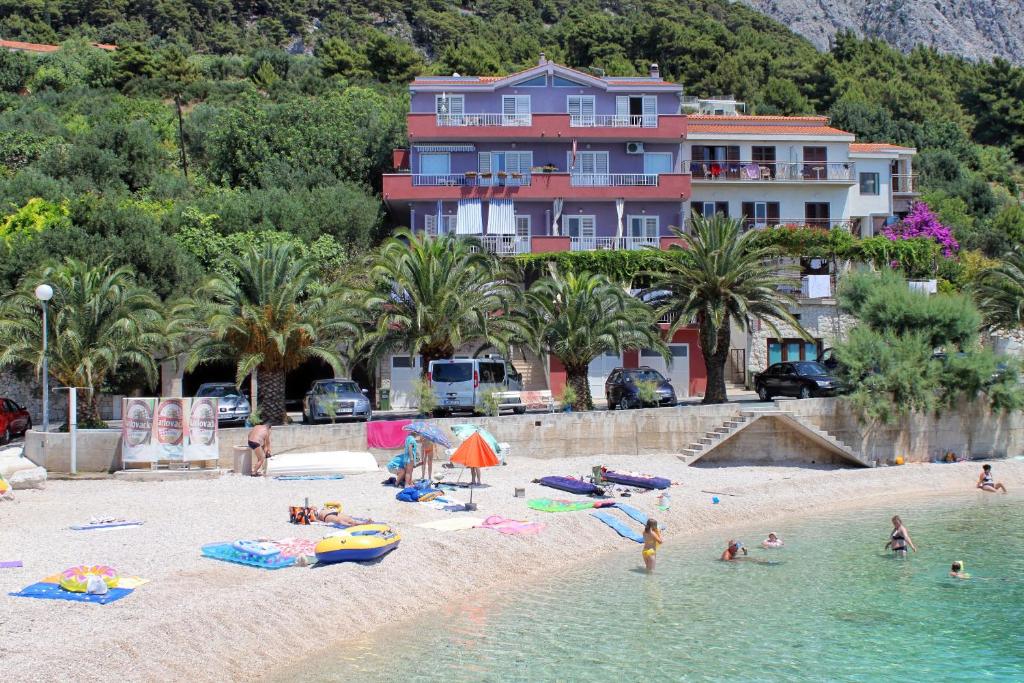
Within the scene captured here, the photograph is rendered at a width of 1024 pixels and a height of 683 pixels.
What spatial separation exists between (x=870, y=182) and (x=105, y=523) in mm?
47675

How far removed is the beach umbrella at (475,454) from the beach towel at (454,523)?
279 centimetres

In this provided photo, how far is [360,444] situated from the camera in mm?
29891

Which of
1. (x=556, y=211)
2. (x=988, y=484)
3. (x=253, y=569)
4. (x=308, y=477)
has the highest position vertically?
(x=556, y=211)

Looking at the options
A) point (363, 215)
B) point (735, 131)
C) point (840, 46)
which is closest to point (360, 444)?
point (363, 215)

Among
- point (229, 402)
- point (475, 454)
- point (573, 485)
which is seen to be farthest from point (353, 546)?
point (229, 402)

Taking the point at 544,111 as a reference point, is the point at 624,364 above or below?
below

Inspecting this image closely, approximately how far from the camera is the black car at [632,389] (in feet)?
117

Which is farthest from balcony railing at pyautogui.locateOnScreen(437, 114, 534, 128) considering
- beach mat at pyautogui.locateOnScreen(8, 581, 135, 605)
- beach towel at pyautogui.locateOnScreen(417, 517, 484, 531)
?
beach mat at pyautogui.locateOnScreen(8, 581, 135, 605)

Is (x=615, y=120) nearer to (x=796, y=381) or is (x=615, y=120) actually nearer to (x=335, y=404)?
(x=796, y=381)

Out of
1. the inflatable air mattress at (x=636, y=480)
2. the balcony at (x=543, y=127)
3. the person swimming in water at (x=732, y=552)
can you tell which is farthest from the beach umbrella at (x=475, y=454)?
the balcony at (x=543, y=127)

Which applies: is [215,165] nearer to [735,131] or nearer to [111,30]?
[735,131]

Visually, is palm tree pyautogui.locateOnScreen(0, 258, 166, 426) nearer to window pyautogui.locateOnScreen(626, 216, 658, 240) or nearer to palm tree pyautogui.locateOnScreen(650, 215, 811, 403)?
palm tree pyautogui.locateOnScreen(650, 215, 811, 403)

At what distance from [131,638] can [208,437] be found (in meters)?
13.3

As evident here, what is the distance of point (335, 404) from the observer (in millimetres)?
33156
